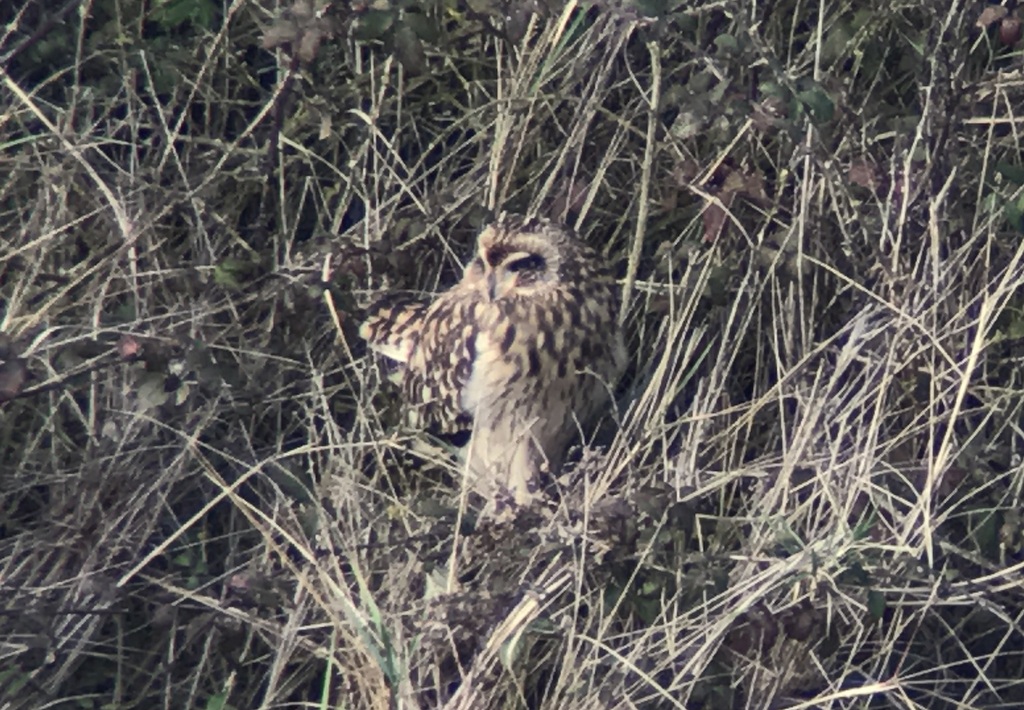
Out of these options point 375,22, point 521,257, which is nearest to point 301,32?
point 375,22

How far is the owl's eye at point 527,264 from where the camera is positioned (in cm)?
338

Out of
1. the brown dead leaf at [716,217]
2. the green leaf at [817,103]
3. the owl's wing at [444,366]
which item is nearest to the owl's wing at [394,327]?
the owl's wing at [444,366]

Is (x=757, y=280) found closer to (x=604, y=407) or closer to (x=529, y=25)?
(x=604, y=407)

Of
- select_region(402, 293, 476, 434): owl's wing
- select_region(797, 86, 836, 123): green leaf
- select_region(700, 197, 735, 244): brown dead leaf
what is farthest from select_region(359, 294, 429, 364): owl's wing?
select_region(797, 86, 836, 123): green leaf

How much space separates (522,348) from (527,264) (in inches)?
6.0

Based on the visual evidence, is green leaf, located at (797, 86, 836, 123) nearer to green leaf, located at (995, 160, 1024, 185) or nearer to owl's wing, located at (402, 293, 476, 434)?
green leaf, located at (995, 160, 1024, 185)

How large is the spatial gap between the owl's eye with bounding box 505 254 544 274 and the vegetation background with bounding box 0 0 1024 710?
0.17 m

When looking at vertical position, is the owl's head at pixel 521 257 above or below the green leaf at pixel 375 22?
below

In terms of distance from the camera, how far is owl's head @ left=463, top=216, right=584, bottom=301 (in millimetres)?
3354

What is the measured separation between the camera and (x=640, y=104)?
356 cm

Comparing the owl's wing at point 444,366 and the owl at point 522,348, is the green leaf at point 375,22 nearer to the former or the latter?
the owl at point 522,348

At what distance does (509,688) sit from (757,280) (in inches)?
35.8

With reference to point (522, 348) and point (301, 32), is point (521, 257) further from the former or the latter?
point (301, 32)

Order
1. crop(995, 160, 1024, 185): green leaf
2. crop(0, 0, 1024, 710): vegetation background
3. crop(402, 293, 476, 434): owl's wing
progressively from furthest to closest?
crop(402, 293, 476, 434): owl's wing
crop(995, 160, 1024, 185): green leaf
crop(0, 0, 1024, 710): vegetation background
